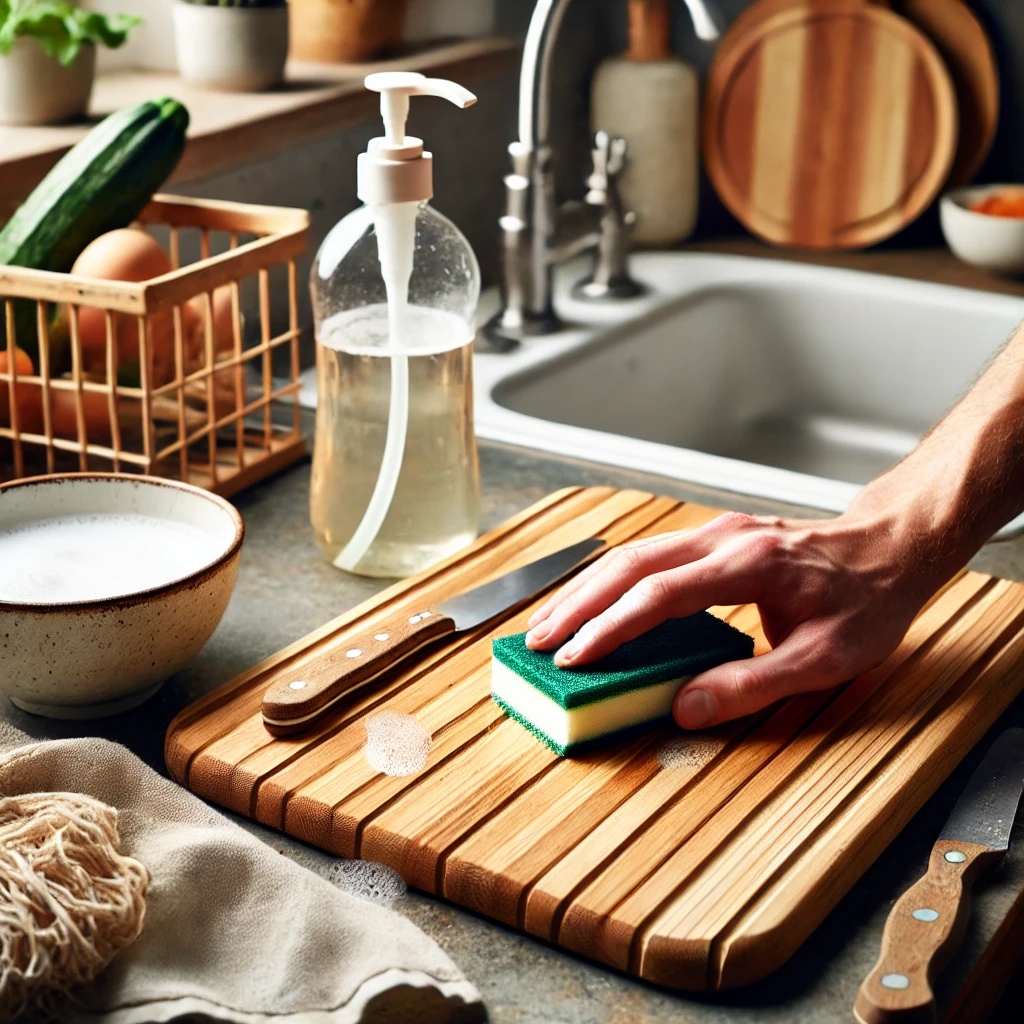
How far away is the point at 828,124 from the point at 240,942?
142 cm

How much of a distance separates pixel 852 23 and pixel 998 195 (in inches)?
10.6

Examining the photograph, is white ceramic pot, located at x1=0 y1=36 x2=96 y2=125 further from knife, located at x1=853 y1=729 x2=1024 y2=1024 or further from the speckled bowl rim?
knife, located at x1=853 y1=729 x2=1024 y2=1024

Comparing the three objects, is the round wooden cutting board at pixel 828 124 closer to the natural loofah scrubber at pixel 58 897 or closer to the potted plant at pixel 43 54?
the potted plant at pixel 43 54

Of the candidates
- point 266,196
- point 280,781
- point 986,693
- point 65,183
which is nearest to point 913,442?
point 266,196

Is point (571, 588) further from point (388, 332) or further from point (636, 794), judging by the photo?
point (388, 332)

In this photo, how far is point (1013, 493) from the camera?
2.97ft

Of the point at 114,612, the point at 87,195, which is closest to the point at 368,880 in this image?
the point at 114,612

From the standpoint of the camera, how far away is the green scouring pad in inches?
30.0

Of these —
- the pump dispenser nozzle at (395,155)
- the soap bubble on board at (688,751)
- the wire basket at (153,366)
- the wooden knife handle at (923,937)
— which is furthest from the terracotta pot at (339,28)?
the wooden knife handle at (923,937)

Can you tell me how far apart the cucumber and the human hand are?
52 cm

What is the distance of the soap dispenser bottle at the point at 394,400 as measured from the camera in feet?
3.21

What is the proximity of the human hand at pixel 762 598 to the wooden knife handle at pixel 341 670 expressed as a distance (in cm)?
8

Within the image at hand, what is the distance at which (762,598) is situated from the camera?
0.83 m

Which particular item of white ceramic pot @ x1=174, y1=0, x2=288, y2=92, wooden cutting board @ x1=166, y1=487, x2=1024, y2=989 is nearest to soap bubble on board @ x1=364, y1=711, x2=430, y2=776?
wooden cutting board @ x1=166, y1=487, x2=1024, y2=989
